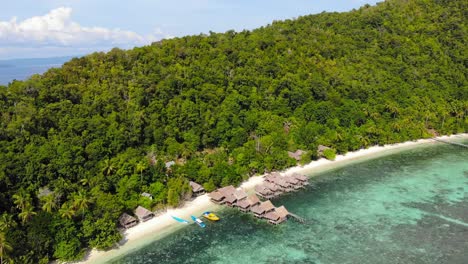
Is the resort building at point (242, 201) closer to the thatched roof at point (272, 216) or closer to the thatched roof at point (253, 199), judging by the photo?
the thatched roof at point (253, 199)

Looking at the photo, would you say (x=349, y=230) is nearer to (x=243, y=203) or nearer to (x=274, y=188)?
(x=274, y=188)

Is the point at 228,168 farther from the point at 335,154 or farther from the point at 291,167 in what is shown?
the point at 335,154

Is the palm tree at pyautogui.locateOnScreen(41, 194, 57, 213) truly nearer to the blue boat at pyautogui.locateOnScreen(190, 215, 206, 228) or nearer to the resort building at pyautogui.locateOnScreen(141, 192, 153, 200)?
the resort building at pyautogui.locateOnScreen(141, 192, 153, 200)

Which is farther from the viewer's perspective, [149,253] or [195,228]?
[195,228]

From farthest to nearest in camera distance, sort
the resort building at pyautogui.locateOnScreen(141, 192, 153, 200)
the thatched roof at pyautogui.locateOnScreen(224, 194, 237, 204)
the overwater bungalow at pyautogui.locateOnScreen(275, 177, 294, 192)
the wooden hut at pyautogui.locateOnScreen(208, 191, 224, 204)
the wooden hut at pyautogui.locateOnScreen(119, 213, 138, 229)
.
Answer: the overwater bungalow at pyautogui.locateOnScreen(275, 177, 294, 192) < the wooden hut at pyautogui.locateOnScreen(208, 191, 224, 204) < the thatched roof at pyautogui.locateOnScreen(224, 194, 237, 204) < the resort building at pyautogui.locateOnScreen(141, 192, 153, 200) < the wooden hut at pyautogui.locateOnScreen(119, 213, 138, 229)

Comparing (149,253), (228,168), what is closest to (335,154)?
(228,168)

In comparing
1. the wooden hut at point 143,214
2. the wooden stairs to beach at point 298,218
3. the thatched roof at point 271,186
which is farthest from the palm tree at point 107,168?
the wooden stairs to beach at point 298,218

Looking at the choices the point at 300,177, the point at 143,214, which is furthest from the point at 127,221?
the point at 300,177

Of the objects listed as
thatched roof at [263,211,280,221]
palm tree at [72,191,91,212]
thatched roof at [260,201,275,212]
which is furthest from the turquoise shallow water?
palm tree at [72,191,91,212]
